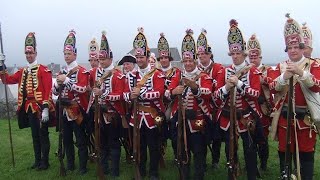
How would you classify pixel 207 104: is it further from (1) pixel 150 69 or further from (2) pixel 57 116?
(2) pixel 57 116

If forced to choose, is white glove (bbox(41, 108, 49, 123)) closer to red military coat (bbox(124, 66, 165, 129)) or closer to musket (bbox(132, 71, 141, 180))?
red military coat (bbox(124, 66, 165, 129))

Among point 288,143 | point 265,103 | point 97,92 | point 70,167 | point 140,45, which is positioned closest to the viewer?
point 288,143

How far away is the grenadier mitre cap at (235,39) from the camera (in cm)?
630

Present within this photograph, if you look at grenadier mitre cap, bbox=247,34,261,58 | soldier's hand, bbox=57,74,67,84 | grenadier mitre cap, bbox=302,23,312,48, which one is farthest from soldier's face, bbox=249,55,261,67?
soldier's hand, bbox=57,74,67,84

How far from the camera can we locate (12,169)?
27.8 feet

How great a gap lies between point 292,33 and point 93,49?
4506mm

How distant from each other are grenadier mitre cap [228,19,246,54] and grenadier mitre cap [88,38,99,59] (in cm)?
333

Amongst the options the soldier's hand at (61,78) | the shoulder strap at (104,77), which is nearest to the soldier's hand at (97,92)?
the shoulder strap at (104,77)

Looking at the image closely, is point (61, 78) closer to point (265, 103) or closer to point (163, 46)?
point (163, 46)

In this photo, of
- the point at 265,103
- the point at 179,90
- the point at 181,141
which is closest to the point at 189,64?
the point at 179,90

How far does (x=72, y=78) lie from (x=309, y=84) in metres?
4.30

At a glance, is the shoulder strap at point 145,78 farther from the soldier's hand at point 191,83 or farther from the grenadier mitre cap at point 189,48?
the soldier's hand at point 191,83

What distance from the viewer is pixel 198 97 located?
21.9 feet

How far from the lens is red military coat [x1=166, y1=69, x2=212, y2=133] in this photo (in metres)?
6.54
